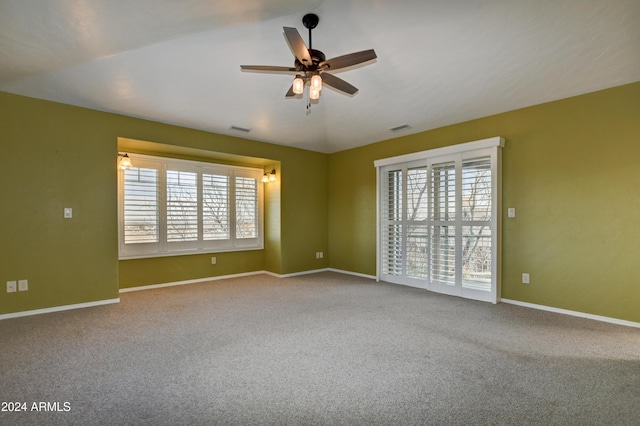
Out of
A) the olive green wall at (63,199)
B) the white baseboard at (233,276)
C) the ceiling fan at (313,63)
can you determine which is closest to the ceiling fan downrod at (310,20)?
the ceiling fan at (313,63)

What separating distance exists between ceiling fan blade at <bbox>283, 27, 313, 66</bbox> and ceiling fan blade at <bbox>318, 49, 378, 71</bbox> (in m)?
0.16

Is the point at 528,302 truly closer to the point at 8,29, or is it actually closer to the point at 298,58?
the point at 298,58

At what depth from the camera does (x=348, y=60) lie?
109 inches

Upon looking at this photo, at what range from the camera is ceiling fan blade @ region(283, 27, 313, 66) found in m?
2.35

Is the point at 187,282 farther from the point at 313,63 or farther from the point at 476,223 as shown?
the point at 476,223

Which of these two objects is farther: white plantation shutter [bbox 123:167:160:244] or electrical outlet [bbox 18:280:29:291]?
white plantation shutter [bbox 123:167:160:244]

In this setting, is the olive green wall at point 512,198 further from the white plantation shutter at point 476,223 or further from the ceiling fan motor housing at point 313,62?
the ceiling fan motor housing at point 313,62

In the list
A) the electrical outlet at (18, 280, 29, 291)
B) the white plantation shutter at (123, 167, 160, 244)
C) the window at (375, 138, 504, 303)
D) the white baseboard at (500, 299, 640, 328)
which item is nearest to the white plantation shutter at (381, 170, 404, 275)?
the window at (375, 138, 504, 303)

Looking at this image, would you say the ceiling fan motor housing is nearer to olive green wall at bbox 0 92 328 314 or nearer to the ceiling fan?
the ceiling fan

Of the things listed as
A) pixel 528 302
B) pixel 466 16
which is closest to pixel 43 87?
pixel 466 16

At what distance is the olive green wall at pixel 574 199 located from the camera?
340 cm

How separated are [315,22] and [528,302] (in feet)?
13.9

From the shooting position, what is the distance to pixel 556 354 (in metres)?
2.68

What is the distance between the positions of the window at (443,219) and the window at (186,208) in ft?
8.71
